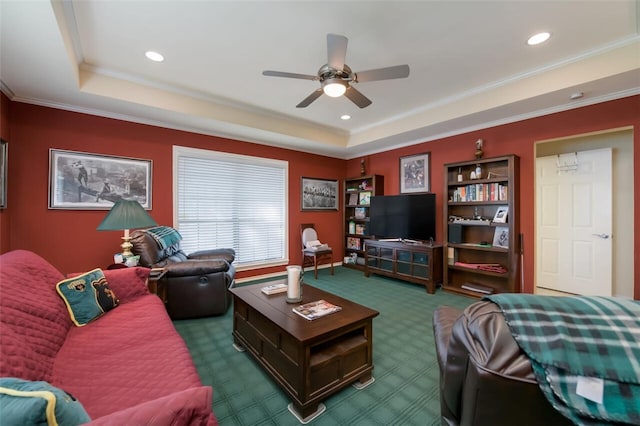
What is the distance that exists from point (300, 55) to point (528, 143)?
3160mm

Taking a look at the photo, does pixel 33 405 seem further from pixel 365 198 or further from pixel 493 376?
pixel 365 198

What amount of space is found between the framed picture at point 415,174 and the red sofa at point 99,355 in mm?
4217

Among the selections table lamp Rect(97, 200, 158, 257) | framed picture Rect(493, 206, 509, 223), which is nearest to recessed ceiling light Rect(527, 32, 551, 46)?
framed picture Rect(493, 206, 509, 223)

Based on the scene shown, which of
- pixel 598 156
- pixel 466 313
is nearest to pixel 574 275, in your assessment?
pixel 598 156

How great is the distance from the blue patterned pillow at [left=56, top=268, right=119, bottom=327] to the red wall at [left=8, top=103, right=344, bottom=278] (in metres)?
1.81

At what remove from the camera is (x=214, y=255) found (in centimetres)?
390

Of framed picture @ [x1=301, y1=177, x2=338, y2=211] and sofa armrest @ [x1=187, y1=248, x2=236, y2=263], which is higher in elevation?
framed picture @ [x1=301, y1=177, x2=338, y2=211]

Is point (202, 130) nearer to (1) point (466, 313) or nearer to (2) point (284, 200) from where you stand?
(2) point (284, 200)

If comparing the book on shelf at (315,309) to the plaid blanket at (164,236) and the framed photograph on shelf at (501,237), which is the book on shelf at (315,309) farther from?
the framed photograph on shelf at (501,237)

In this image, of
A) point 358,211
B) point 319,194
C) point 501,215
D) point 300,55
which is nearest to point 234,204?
point 319,194

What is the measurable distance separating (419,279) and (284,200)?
2.76 meters

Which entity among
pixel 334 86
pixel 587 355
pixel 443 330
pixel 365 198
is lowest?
pixel 443 330

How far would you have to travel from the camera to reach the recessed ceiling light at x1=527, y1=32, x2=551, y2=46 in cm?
228

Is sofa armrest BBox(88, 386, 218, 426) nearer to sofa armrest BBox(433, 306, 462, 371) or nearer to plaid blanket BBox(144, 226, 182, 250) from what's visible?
sofa armrest BBox(433, 306, 462, 371)
